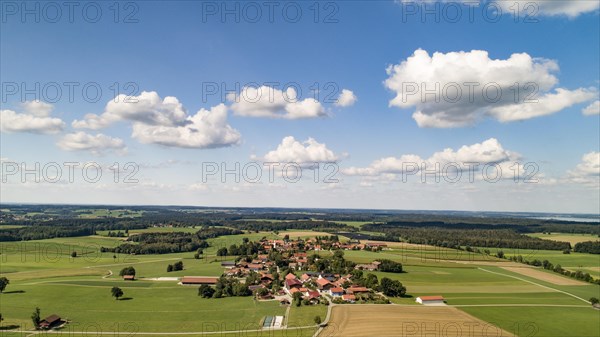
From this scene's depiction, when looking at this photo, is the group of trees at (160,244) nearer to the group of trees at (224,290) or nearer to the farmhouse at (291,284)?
the group of trees at (224,290)

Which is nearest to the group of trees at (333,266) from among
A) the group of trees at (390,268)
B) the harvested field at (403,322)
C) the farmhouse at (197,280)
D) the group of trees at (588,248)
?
the group of trees at (390,268)

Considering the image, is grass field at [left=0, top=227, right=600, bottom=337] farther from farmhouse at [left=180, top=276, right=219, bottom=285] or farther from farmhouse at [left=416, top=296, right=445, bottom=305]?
farmhouse at [left=180, top=276, right=219, bottom=285]

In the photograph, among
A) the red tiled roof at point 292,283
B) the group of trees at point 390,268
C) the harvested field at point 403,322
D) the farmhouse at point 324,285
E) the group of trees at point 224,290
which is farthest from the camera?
the group of trees at point 390,268

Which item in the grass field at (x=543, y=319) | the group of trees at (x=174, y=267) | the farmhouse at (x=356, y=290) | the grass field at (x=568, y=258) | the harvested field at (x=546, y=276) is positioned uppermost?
the farmhouse at (x=356, y=290)

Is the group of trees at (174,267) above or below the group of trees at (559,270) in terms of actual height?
above

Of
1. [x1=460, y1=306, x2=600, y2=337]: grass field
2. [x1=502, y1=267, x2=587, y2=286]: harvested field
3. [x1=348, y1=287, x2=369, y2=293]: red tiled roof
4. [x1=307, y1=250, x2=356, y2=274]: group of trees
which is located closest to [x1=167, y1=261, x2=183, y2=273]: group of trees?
[x1=307, y1=250, x2=356, y2=274]: group of trees

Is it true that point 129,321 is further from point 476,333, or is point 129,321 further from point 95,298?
point 476,333
